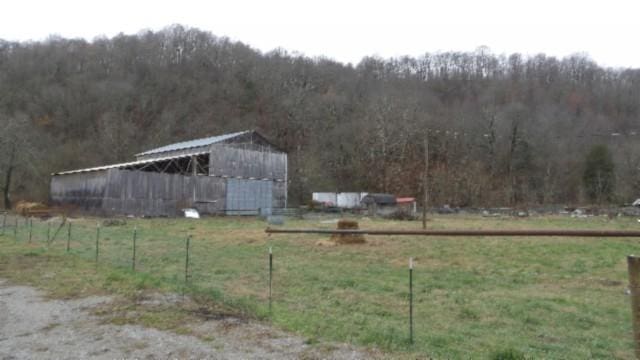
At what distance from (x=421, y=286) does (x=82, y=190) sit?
37481mm

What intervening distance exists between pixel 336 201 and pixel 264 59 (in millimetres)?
57400

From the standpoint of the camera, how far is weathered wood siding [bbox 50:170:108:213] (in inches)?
1544

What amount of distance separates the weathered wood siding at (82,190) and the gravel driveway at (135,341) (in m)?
33.6

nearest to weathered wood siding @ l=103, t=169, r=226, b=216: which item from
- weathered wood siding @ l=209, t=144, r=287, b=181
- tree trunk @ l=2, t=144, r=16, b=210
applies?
weathered wood siding @ l=209, t=144, r=287, b=181

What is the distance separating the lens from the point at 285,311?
798 cm

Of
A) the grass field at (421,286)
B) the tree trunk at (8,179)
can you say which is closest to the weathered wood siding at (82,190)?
the tree trunk at (8,179)

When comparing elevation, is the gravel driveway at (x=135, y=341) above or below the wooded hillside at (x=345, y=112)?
below

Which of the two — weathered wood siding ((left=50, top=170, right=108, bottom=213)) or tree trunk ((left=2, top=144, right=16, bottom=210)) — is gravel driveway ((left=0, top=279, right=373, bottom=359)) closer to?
weathered wood siding ((left=50, top=170, right=108, bottom=213))

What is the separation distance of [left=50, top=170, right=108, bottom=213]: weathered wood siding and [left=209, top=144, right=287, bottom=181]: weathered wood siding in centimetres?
898

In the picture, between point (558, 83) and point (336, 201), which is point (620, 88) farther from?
point (336, 201)

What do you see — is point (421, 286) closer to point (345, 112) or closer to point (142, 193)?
point (142, 193)

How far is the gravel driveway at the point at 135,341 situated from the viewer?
5637mm

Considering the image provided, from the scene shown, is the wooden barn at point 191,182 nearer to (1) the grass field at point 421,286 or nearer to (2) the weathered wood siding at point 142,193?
(2) the weathered wood siding at point 142,193

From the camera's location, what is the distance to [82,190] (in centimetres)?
4184
